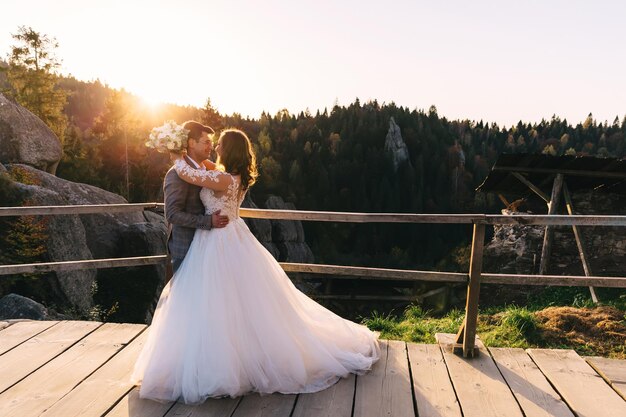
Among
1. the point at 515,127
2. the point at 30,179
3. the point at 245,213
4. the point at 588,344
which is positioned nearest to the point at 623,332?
the point at 588,344

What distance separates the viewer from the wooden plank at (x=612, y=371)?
344 cm

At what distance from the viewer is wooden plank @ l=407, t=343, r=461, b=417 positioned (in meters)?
3.04

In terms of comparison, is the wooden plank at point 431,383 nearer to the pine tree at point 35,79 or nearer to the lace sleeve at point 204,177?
the lace sleeve at point 204,177

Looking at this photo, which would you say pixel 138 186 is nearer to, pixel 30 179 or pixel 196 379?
pixel 30 179

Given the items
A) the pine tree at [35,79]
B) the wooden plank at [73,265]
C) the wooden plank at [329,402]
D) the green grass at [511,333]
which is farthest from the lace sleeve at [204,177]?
the pine tree at [35,79]

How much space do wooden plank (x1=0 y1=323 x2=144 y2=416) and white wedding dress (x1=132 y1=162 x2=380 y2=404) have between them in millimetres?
496

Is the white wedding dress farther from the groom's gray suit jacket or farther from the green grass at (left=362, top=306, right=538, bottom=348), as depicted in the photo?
the green grass at (left=362, top=306, right=538, bottom=348)

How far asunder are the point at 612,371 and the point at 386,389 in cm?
180

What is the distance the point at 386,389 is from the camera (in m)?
3.30

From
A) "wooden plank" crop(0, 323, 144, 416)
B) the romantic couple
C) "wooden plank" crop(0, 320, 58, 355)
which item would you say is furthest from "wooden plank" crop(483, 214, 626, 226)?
"wooden plank" crop(0, 320, 58, 355)

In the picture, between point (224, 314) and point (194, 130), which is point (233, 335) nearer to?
point (224, 314)

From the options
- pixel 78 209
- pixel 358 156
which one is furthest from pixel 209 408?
pixel 358 156

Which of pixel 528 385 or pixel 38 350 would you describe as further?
pixel 38 350

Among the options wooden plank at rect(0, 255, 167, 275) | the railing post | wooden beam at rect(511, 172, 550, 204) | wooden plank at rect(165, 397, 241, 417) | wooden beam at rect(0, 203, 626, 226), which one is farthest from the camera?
wooden beam at rect(511, 172, 550, 204)
